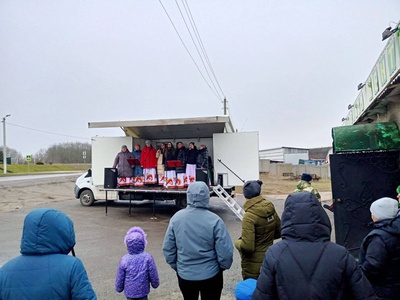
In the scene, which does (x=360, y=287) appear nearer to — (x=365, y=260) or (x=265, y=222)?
(x=365, y=260)

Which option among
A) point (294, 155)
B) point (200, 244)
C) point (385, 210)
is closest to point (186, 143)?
point (200, 244)

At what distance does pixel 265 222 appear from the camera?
300 cm

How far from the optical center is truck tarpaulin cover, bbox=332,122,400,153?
187 inches

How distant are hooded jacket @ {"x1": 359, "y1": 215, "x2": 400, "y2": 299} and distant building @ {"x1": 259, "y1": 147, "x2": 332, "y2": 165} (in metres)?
37.4

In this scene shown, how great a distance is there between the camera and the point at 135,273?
3.14m

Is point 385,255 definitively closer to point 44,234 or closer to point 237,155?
point 44,234

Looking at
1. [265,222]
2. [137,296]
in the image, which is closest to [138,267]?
[137,296]

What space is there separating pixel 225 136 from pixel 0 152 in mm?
58358

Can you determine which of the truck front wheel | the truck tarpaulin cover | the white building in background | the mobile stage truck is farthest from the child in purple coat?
the white building in background

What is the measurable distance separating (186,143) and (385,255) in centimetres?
1084

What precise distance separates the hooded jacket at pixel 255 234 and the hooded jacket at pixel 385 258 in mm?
885

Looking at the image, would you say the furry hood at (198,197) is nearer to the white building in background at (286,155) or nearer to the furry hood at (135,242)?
the furry hood at (135,242)

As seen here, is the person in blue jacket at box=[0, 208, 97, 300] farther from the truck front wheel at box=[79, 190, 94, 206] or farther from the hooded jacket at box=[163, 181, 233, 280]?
the truck front wheel at box=[79, 190, 94, 206]

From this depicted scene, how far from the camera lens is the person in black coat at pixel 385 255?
7.61 feet
